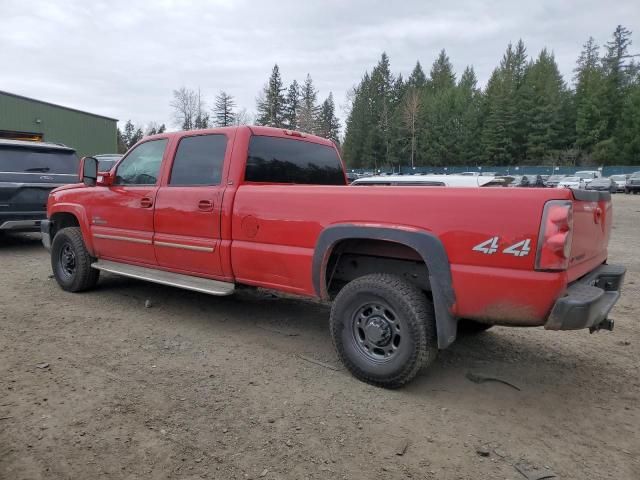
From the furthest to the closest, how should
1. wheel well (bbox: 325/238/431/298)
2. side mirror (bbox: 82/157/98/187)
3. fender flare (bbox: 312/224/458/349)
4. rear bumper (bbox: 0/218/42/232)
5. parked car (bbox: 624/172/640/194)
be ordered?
parked car (bbox: 624/172/640/194)
rear bumper (bbox: 0/218/42/232)
side mirror (bbox: 82/157/98/187)
wheel well (bbox: 325/238/431/298)
fender flare (bbox: 312/224/458/349)

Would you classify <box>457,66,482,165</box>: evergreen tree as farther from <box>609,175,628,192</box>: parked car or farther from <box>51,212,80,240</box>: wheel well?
<box>51,212,80,240</box>: wheel well

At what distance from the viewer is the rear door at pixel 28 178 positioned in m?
8.40

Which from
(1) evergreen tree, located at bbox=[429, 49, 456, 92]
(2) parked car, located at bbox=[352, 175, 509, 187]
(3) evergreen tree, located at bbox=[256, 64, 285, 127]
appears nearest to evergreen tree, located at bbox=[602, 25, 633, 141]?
(1) evergreen tree, located at bbox=[429, 49, 456, 92]

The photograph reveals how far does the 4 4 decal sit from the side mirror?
14.7 feet

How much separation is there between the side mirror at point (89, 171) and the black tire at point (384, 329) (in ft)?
11.7

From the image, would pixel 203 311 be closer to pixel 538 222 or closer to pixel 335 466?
pixel 335 466

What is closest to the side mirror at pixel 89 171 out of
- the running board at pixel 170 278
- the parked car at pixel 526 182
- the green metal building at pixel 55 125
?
the running board at pixel 170 278

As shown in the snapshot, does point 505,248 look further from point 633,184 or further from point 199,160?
point 633,184

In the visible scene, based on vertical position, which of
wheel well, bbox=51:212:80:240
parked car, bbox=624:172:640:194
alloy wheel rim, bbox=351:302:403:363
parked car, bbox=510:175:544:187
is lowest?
alloy wheel rim, bbox=351:302:403:363

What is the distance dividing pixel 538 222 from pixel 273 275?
210cm

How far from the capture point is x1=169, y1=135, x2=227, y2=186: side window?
15.1 ft

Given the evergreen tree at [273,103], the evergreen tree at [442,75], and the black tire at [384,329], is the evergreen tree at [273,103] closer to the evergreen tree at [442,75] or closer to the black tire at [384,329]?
the evergreen tree at [442,75]

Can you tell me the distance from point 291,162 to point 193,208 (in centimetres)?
108

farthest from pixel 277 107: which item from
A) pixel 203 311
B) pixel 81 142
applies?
pixel 203 311
